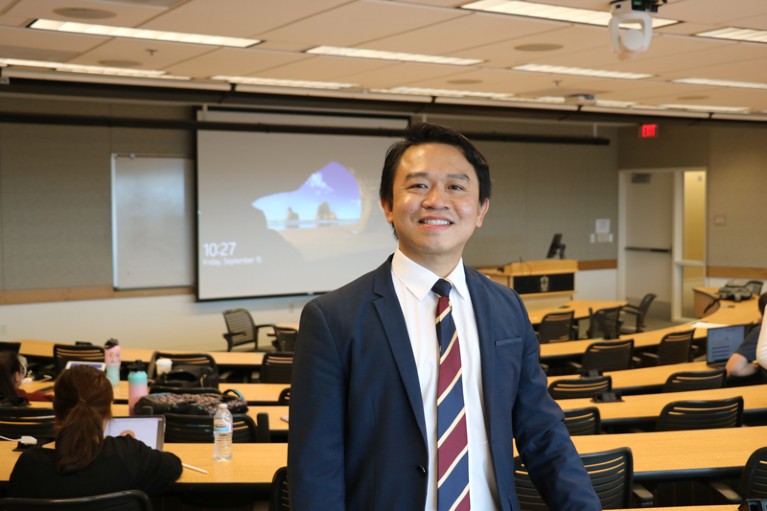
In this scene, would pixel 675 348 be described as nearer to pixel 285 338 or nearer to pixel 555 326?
pixel 555 326

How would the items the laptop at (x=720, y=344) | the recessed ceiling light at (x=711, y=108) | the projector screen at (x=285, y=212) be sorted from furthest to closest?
the recessed ceiling light at (x=711, y=108), the projector screen at (x=285, y=212), the laptop at (x=720, y=344)

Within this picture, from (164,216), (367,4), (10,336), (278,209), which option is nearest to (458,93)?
(278,209)

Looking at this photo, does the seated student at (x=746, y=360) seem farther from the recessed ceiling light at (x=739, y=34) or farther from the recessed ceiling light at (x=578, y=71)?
the recessed ceiling light at (x=578, y=71)

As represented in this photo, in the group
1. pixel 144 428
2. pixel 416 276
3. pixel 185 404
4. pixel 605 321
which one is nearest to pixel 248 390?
pixel 185 404

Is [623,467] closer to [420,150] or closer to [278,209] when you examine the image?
[420,150]

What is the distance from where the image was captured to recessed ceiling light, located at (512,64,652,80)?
817 centimetres

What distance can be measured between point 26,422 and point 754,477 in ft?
12.5

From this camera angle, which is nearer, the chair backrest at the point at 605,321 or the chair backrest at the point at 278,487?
the chair backrest at the point at 278,487

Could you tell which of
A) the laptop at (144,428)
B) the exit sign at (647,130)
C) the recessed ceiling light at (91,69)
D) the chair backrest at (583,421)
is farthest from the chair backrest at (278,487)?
the exit sign at (647,130)

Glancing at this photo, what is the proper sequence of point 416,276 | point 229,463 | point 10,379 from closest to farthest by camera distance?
point 416,276 < point 229,463 < point 10,379

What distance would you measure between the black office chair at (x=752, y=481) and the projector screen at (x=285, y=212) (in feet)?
29.3

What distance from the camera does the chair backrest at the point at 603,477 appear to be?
143 inches

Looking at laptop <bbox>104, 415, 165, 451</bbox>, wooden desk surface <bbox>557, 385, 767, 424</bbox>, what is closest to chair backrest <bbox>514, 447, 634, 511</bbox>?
wooden desk surface <bbox>557, 385, 767, 424</bbox>

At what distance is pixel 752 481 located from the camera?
3.63 meters
